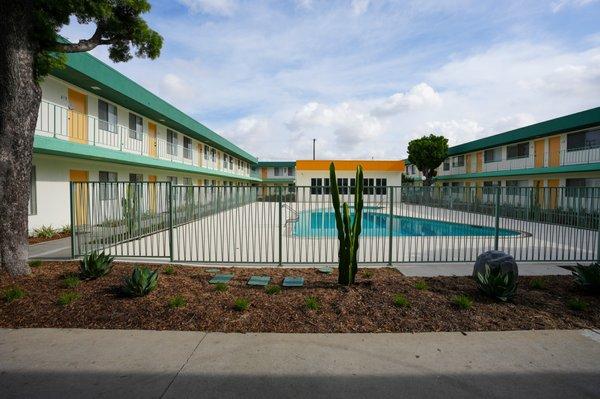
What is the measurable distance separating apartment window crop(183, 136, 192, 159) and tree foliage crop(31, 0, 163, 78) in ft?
56.0

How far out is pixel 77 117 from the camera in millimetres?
13391

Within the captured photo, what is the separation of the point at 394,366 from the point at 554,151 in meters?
25.8

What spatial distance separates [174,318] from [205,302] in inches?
23.6

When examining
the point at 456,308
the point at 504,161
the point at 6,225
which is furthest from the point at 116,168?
the point at 504,161

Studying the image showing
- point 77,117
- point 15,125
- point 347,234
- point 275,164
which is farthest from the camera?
point 275,164

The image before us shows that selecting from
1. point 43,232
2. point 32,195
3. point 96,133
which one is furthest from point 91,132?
point 43,232

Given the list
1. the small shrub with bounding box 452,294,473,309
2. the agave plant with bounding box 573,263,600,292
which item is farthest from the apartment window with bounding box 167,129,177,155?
the agave plant with bounding box 573,263,600,292

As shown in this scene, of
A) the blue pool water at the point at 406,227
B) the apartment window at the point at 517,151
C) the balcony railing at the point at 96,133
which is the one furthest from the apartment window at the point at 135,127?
the apartment window at the point at 517,151

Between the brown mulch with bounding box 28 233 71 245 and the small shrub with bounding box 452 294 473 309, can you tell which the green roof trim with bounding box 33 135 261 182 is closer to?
the brown mulch with bounding box 28 233 71 245

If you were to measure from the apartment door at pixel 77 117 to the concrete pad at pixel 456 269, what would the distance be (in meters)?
12.9

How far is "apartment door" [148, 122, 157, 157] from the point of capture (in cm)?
1986

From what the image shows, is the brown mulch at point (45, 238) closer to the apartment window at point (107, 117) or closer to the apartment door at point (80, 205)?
the apartment door at point (80, 205)

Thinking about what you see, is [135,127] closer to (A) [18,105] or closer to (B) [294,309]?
(A) [18,105]

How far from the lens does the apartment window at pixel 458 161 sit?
36.3 metres
